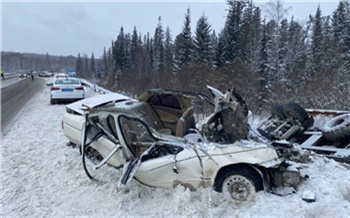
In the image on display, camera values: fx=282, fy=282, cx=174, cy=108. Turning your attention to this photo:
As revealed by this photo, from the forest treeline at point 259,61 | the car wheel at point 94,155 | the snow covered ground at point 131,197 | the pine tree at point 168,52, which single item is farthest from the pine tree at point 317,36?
the car wheel at point 94,155

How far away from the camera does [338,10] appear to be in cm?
3578

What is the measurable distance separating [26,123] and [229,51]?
921 inches

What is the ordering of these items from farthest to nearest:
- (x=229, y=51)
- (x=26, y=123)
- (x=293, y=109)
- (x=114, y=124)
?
1. (x=229, y=51)
2. (x=26, y=123)
3. (x=293, y=109)
4. (x=114, y=124)

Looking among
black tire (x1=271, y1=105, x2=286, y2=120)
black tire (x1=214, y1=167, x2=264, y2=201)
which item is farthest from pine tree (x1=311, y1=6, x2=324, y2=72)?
black tire (x1=214, y1=167, x2=264, y2=201)

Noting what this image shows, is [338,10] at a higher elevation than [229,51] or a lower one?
higher

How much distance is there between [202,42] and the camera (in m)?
29.3

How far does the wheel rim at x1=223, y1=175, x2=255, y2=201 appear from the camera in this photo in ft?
12.5

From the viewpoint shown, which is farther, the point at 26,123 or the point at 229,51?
the point at 229,51

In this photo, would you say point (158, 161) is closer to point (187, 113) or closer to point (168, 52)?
point (187, 113)

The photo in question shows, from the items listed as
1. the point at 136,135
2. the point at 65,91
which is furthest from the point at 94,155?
the point at 65,91

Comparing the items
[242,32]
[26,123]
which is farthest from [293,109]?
[242,32]

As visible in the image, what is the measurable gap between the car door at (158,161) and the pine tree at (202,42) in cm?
2538

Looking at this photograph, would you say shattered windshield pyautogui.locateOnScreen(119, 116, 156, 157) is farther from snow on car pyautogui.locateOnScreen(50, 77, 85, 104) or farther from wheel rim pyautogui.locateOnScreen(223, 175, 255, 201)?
snow on car pyautogui.locateOnScreen(50, 77, 85, 104)

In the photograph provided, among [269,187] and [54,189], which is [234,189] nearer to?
[269,187]
